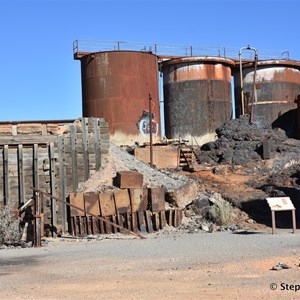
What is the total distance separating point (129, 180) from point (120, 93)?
16.7m

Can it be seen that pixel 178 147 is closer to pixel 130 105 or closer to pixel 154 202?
pixel 130 105

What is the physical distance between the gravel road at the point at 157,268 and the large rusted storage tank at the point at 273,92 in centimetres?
2430

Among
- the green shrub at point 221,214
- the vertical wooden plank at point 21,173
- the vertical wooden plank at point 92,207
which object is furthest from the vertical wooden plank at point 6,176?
the green shrub at point 221,214

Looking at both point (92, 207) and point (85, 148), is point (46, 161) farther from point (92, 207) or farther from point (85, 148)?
point (92, 207)

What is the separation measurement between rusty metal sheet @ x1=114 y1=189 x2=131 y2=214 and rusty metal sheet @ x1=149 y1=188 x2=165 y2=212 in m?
0.77

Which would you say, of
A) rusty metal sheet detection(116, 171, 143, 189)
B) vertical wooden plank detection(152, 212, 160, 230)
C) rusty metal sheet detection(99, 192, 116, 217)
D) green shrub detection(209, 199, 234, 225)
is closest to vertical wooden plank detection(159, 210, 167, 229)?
vertical wooden plank detection(152, 212, 160, 230)

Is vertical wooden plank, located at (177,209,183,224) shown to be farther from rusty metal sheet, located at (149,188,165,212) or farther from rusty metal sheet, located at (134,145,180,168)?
rusty metal sheet, located at (134,145,180,168)

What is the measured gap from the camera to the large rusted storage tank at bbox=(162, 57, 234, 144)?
37281mm

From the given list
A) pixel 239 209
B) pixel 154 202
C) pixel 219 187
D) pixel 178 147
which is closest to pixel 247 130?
pixel 178 147

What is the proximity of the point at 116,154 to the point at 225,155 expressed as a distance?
12719 millimetres

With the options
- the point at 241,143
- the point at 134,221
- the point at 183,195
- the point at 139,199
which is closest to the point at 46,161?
the point at 139,199

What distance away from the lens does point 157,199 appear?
18.2m

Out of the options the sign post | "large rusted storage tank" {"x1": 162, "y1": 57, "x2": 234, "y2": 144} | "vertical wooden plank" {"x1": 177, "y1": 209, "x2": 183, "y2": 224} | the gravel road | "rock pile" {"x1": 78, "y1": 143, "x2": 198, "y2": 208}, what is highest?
"large rusted storage tank" {"x1": 162, "y1": 57, "x2": 234, "y2": 144}

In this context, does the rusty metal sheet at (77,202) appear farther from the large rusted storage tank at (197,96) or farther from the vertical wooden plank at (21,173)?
the large rusted storage tank at (197,96)
